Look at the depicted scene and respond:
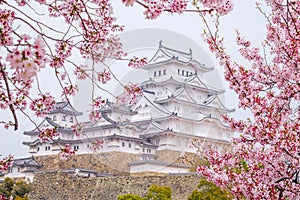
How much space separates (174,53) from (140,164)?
10.0 metres

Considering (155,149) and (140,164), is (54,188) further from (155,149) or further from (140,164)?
(155,149)

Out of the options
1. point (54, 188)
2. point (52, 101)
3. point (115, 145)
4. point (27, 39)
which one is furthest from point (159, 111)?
point (27, 39)

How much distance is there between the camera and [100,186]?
20.5 meters

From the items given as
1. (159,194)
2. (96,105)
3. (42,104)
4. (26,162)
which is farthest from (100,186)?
(42,104)

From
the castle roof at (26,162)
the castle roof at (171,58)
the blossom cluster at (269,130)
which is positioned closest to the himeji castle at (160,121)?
the castle roof at (171,58)

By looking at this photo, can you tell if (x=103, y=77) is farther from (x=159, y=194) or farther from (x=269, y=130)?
(x=159, y=194)

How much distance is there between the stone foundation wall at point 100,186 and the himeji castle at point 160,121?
2039 millimetres

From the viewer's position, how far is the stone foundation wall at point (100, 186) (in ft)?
61.9

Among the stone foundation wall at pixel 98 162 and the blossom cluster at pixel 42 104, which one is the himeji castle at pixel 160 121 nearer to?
the stone foundation wall at pixel 98 162

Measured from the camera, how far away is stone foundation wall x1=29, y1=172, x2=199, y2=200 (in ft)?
61.9

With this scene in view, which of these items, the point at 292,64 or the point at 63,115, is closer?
the point at 292,64

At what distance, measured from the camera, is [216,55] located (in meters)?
5.02

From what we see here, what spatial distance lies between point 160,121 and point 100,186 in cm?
670

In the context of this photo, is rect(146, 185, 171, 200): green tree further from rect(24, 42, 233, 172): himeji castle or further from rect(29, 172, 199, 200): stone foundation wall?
rect(24, 42, 233, 172): himeji castle
